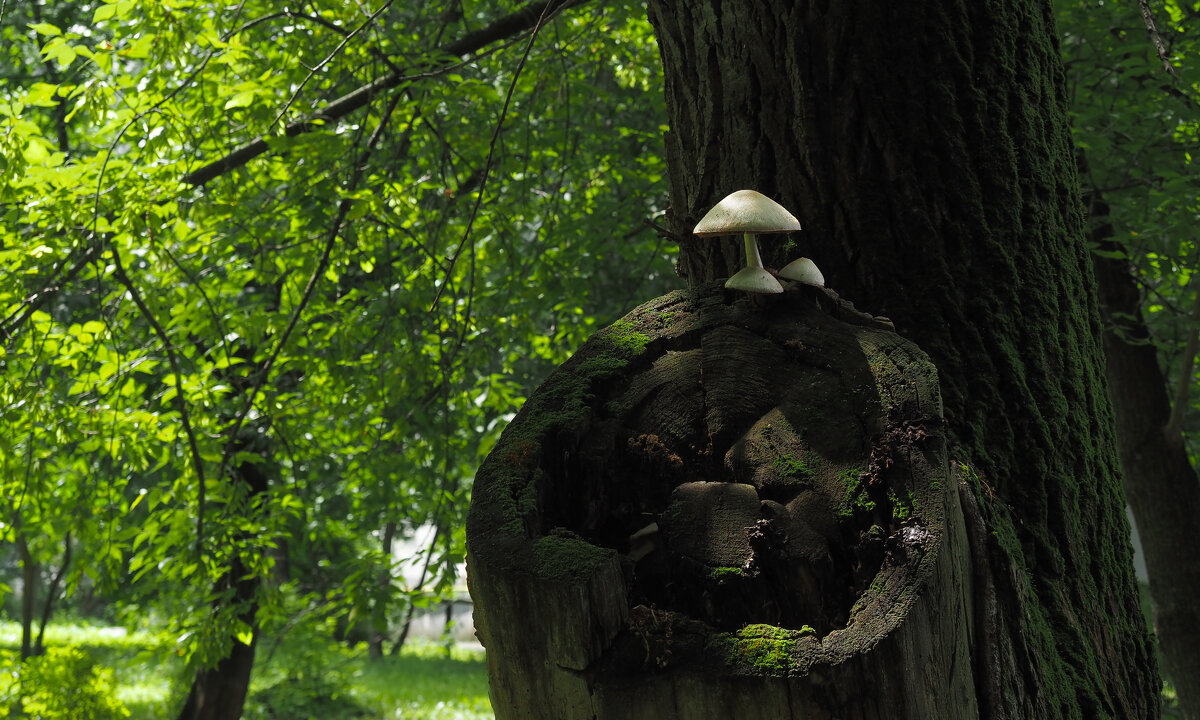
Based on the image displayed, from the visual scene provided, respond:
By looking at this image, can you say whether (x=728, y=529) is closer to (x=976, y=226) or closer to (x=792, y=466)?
(x=792, y=466)

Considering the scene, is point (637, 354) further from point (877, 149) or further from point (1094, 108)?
point (1094, 108)

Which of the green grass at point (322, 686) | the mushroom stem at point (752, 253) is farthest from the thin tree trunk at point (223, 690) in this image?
the mushroom stem at point (752, 253)

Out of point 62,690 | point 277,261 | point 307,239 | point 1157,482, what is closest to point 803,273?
point 307,239

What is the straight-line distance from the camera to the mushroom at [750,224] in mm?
1650

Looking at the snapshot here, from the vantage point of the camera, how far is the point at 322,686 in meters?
11.0

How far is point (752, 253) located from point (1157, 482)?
531 centimetres

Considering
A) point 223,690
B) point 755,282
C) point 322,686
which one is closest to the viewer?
point 755,282

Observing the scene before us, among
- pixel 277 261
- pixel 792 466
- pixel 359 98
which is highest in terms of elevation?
pixel 359 98

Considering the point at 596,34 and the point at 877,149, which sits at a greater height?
the point at 596,34

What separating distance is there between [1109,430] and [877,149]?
908 millimetres

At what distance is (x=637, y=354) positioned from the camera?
172 cm

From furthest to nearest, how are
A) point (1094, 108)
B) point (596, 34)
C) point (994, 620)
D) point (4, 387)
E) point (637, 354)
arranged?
point (596, 34)
point (1094, 108)
point (4, 387)
point (637, 354)
point (994, 620)

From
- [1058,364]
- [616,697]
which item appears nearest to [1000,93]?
[1058,364]

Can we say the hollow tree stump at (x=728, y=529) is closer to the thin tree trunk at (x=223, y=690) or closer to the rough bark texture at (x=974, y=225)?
Answer: the rough bark texture at (x=974, y=225)
